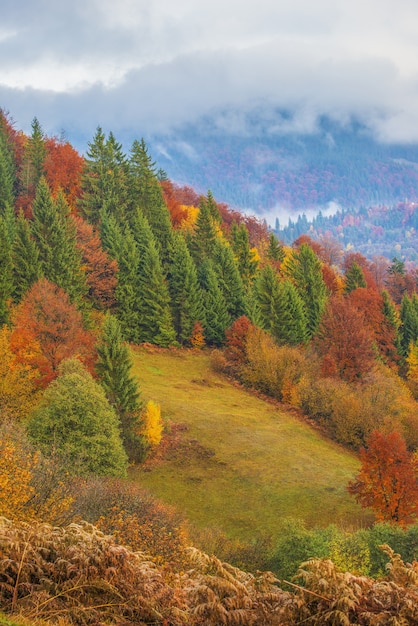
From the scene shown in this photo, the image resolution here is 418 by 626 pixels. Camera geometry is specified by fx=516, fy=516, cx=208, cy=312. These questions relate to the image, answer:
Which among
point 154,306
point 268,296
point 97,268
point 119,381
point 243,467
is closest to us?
point 243,467

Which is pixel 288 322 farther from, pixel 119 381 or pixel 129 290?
pixel 119 381

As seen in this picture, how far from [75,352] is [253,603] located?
47.1 metres

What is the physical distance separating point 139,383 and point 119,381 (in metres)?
15.9

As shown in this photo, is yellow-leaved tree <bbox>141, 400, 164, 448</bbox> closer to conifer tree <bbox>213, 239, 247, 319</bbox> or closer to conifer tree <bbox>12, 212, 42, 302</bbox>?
conifer tree <bbox>12, 212, 42, 302</bbox>

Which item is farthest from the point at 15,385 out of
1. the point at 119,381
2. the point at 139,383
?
the point at 139,383

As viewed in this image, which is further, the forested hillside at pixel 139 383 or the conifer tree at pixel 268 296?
the conifer tree at pixel 268 296

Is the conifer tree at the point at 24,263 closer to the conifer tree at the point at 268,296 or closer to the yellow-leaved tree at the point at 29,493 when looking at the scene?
the conifer tree at the point at 268,296

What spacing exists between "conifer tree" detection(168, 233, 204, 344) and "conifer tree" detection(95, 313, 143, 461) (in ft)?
122

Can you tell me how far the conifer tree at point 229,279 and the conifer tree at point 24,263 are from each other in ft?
110

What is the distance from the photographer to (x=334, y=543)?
26.2 m

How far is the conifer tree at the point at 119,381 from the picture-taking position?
48000 millimetres

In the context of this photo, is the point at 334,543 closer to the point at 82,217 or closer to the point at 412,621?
the point at 412,621

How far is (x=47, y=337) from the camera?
178 feet

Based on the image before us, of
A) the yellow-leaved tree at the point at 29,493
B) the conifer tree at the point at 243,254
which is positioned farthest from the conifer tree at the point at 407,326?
the yellow-leaved tree at the point at 29,493
